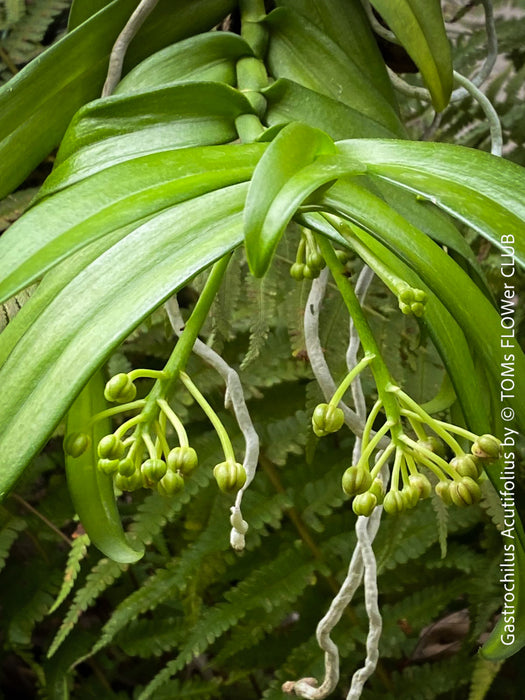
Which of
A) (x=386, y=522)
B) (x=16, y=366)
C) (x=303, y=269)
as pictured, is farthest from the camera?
(x=386, y=522)

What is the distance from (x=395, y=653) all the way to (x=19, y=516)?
49 centimetres

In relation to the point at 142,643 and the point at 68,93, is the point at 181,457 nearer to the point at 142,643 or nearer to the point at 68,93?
the point at 68,93

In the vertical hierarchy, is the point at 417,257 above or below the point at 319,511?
above

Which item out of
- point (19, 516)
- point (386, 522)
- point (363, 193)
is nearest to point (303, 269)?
point (363, 193)

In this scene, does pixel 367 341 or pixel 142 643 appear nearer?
pixel 367 341

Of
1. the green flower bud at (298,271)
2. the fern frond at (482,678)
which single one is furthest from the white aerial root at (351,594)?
the fern frond at (482,678)

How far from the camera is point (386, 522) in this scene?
84cm

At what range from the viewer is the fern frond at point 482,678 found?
808 millimetres

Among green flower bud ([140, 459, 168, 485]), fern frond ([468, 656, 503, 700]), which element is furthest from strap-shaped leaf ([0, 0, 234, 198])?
fern frond ([468, 656, 503, 700])

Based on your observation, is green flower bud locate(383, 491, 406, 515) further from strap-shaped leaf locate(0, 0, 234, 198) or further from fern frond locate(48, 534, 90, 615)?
fern frond locate(48, 534, 90, 615)

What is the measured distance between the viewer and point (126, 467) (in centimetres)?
32

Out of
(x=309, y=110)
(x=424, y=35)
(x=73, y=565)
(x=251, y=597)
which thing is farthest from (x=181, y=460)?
(x=251, y=597)

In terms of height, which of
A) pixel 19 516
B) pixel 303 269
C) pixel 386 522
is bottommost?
pixel 386 522

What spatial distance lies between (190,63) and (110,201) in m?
0.19
